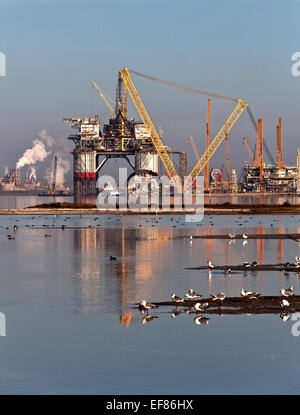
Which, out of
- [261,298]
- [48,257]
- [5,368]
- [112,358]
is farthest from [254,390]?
[48,257]

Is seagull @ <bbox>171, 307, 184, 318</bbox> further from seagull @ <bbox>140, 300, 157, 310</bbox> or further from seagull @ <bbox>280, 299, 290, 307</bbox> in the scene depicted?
seagull @ <bbox>280, 299, 290, 307</bbox>

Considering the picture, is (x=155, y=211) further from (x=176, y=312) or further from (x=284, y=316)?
(x=284, y=316)

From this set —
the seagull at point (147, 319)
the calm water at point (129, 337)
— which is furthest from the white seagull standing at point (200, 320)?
the seagull at point (147, 319)

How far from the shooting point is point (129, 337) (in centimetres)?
2438

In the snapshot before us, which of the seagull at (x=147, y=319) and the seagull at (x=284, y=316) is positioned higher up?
the seagull at (x=284, y=316)

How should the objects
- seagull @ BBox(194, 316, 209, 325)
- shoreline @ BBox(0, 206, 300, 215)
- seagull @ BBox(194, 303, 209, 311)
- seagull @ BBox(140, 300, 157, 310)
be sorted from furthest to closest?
shoreline @ BBox(0, 206, 300, 215) → seagull @ BBox(140, 300, 157, 310) → seagull @ BBox(194, 303, 209, 311) → seagull @ BBox(194, 316, 209, 325)

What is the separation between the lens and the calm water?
19.3 metres

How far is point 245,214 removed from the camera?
5217 inches

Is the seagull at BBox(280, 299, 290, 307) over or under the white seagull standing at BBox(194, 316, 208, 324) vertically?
over

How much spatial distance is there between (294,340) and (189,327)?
384 cm

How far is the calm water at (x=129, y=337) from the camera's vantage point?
63.3ft

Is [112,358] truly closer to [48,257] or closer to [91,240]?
[48,257]

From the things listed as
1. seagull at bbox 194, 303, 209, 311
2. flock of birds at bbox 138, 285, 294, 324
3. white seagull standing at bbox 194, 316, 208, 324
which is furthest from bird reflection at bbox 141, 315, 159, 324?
seagull at bbox 194, 303, 209, 311

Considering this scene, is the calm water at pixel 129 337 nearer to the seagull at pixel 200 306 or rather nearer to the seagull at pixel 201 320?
the seagull at pixel 201 320
